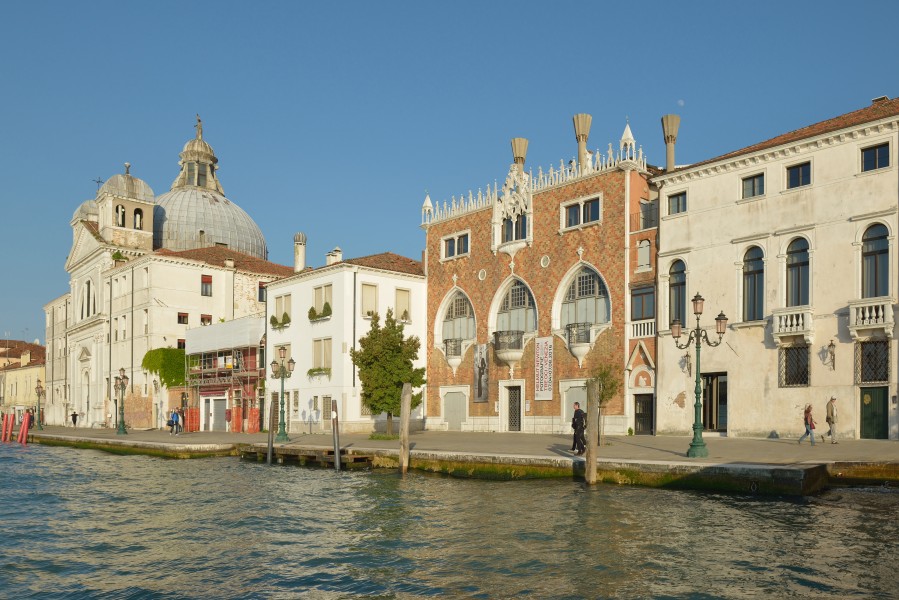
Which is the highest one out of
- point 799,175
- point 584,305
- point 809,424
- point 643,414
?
point 799,175

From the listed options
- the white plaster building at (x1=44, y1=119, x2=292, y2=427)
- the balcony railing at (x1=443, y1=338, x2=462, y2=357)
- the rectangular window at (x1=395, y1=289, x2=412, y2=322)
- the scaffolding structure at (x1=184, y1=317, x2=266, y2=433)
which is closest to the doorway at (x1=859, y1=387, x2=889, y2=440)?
the balcony railing at (x1=443, y1=338, x2=462, y2=357)

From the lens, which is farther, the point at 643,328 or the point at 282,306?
the point at 282,306

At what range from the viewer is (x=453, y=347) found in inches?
1596

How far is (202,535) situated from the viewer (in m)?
16.8

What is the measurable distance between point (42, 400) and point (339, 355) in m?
53.8

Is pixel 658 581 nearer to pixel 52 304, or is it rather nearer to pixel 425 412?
pixel 425 412

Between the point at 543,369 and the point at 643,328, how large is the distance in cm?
553

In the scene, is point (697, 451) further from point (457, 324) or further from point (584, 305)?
point (457, 324)

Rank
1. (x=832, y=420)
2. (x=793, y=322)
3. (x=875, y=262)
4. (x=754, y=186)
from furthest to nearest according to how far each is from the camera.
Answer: (x=754, y=186) < (x=793, y=322) < (x=875, y=262) < (x=832, y=420)

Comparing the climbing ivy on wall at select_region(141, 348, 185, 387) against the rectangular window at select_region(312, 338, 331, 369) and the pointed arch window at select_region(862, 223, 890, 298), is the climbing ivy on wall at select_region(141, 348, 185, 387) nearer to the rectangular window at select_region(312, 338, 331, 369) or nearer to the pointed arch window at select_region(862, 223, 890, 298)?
the rectangular window at select_region(312, 338, 331, 369)

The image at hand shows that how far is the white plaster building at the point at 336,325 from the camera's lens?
131ft

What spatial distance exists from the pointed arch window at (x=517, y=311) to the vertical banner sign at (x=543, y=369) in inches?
44.2

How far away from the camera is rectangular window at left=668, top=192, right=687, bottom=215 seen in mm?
30888

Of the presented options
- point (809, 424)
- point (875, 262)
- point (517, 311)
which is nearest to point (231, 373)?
point (517, 311)
